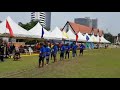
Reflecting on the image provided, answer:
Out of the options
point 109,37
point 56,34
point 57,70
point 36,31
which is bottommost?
point 57,70

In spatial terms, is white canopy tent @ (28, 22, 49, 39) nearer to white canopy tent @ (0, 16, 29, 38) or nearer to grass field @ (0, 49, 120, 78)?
white canopy tent @ (0, 16, 29, 38)

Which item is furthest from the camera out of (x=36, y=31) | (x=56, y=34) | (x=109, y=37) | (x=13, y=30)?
(x=109, y=37)

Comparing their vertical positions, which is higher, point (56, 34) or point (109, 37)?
point (56, 34)

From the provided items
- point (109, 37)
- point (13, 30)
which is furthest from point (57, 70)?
point (109, 37)

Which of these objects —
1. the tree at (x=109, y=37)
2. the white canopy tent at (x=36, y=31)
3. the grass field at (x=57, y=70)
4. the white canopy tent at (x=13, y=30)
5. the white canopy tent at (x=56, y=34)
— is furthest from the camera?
the tree at (x=109, y=37)

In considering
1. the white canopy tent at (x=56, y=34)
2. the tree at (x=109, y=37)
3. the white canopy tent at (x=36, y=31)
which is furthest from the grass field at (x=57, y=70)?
the tree at (x=109, y=37)

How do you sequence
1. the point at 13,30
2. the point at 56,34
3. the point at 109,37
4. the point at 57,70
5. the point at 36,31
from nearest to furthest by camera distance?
the point at 57,70 → the point at 13,30 → the point at 36,31 → the point at 56,34 → the point at 109,37

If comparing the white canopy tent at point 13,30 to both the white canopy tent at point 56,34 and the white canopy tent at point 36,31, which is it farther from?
the white canopy tent at point 56,34

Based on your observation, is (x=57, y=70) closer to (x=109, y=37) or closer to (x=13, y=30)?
(x=13, y=30)

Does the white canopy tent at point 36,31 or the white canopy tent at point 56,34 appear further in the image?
the white canopy tent at point 56,34
